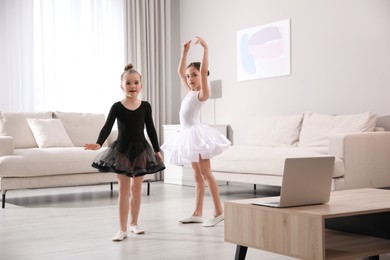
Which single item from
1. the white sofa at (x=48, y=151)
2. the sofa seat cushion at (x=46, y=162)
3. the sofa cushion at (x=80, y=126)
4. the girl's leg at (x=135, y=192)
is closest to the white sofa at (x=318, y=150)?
the white sofa at (x=48, y=151)

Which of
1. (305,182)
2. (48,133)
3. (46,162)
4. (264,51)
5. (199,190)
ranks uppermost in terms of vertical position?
(264,51)

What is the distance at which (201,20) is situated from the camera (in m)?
7.34

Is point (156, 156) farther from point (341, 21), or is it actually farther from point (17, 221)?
point (341, 21)

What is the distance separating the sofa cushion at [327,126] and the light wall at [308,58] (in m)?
0.28

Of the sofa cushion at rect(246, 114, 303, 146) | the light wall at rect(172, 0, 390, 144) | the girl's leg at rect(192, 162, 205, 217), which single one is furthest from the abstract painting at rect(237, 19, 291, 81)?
the girl's leg at rect(192, 162, 205, 217)

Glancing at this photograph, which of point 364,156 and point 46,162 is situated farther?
point 46,162

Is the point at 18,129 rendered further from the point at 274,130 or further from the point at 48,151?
the point at 274,130

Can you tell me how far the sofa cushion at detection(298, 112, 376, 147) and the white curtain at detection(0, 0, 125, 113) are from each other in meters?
2.85

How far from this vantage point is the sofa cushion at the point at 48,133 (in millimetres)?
5719

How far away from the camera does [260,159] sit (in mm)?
5004

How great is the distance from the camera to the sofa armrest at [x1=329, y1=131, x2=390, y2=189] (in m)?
4.53

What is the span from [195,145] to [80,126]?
2712 mm

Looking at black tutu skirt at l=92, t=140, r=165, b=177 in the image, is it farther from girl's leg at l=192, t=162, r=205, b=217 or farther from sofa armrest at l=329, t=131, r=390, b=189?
sofa armrest at l=329, t=131, r=390, b=189

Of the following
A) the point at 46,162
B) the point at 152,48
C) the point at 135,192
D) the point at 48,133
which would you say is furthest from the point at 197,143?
the point at 152,48
